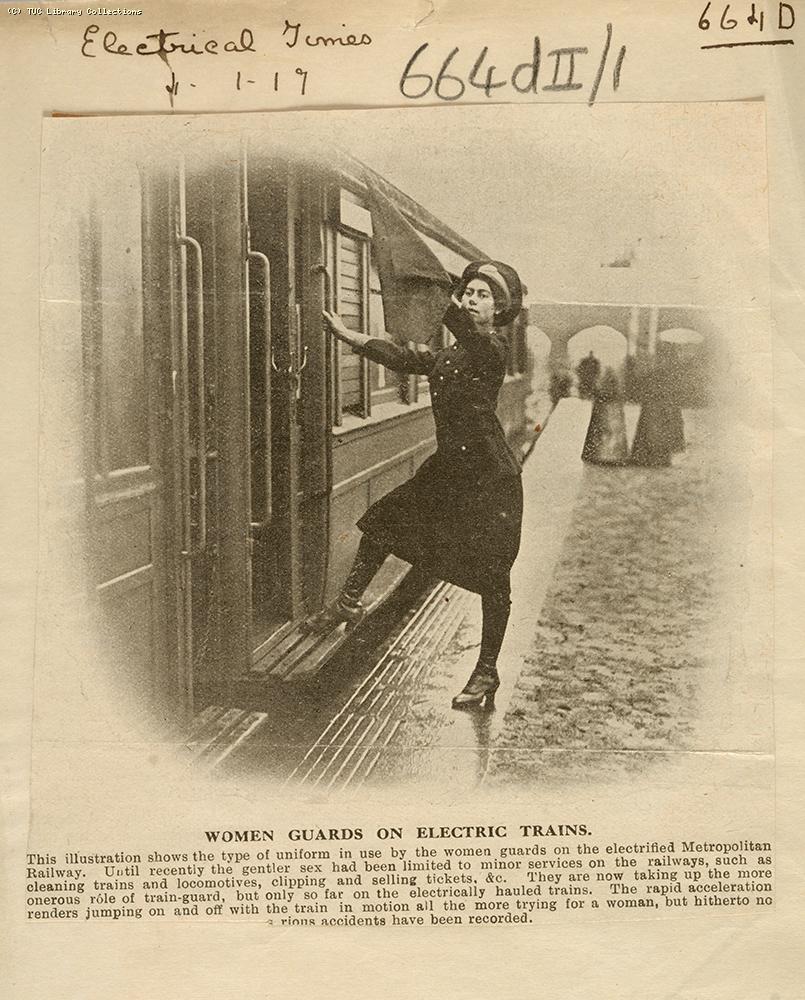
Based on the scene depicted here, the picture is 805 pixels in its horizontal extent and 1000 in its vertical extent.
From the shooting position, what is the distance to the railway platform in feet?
3.34

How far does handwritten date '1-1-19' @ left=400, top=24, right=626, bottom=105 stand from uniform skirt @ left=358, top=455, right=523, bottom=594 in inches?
15.9

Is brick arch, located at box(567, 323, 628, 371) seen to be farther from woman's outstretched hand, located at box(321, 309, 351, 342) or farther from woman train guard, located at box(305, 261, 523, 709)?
woman's outstretched hand, located at box(321, 309, 351, 342)

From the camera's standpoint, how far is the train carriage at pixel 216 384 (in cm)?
101

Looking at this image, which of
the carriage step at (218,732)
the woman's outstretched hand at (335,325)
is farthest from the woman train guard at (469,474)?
the carriage step at (218,732)

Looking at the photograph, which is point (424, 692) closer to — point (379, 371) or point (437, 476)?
point (437, 476)

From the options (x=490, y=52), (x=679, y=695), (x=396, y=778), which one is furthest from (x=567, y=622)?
(x=490, y=52)

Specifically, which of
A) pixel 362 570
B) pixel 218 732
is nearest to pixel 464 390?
pixel 362 570

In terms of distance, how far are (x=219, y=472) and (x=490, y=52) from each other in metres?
0.55

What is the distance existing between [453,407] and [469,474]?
0.08m

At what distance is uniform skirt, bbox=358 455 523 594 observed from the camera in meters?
1.03

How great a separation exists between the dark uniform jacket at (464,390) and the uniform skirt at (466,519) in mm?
13

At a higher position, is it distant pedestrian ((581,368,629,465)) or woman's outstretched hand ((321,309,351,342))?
woman's outstretched hand ((321,309,351,342))
